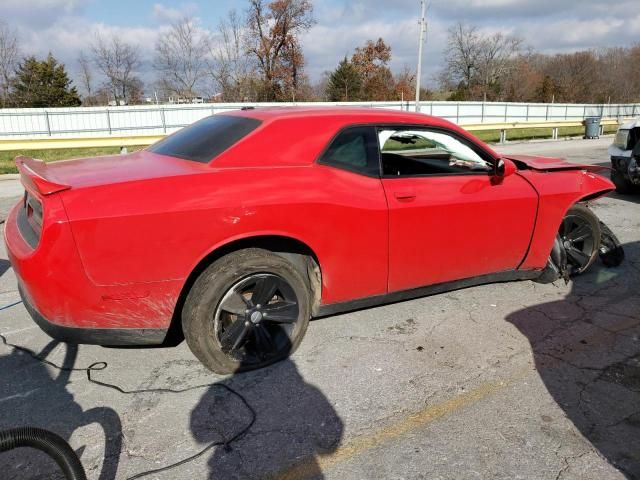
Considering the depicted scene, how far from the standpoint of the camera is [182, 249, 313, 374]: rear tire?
300cm

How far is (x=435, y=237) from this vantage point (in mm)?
3691

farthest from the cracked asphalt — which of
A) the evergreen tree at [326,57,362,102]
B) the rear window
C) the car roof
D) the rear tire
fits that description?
the evergreen tree at [326,57,362,102]

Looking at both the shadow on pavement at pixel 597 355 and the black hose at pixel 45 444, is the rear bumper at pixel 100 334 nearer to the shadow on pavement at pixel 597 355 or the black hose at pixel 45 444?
the black hose at pixel 45 444

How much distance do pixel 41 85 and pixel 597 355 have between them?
44.4 metres

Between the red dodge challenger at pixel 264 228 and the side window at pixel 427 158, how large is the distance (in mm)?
18

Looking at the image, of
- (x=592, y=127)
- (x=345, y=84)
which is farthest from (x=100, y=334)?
(x=345, y=84)

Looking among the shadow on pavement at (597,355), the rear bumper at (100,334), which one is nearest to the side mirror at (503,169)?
the shadow on pavement at (597,355)

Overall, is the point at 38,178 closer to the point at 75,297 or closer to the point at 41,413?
the point at 75,297

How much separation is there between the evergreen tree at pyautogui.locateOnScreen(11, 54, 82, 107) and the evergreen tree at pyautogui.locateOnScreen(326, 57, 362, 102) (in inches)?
868

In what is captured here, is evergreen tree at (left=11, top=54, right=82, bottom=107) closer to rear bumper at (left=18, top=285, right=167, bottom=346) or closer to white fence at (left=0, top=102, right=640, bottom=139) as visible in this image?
white fence at (left=0, top=102, right=640, bottom=139)

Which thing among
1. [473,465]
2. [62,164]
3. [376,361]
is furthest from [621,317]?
[62,164]

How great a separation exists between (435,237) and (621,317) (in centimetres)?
173

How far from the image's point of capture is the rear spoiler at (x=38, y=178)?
8.98ft

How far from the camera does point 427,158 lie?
177 inches
